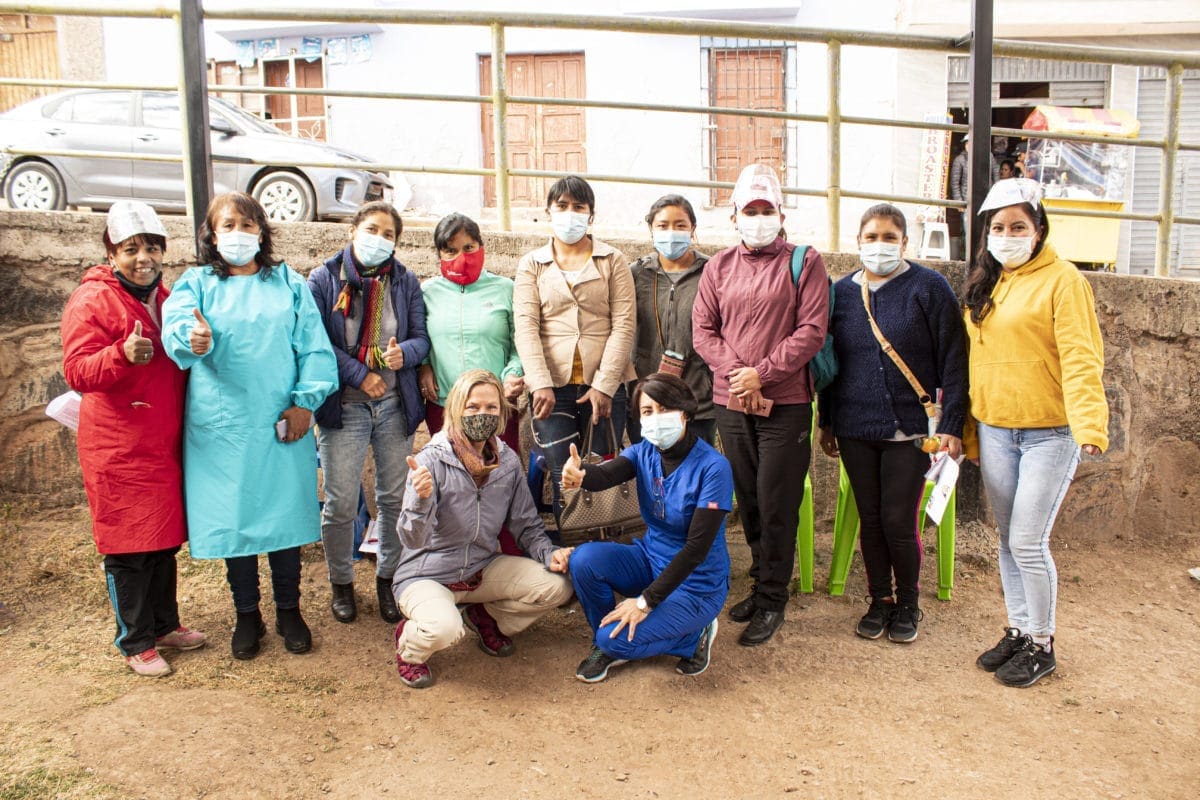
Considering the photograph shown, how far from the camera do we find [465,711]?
3.25 meters

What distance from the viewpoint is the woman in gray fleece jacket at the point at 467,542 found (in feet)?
11.0

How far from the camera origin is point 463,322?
3.91 meters

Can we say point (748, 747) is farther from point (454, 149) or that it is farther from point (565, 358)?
point (454, 149)

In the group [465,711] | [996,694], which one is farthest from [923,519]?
[465,711]

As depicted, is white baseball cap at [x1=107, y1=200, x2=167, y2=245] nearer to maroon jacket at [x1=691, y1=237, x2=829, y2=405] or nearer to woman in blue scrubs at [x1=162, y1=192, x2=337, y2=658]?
woman in blue scrubs at [x1=162, y1=192, x2=337, y2=658]

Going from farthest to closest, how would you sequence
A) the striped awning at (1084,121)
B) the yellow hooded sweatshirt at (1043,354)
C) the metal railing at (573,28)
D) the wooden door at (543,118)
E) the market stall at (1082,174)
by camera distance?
the wooden door at (543,118) < the striped awning at (1084,121) < the market stall at (1082,174) < the metal railing at (573,28) < the yellow hooded sweatshirt at (1043,354)

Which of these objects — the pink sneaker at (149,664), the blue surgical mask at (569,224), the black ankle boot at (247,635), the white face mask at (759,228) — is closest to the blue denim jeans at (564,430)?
the blue surgical mask at (569,224)

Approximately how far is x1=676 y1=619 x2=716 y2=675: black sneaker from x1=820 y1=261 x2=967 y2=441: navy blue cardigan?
1.00m

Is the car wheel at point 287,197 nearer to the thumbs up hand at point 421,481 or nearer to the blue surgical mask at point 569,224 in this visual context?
the blue surgical mask at point 569,224

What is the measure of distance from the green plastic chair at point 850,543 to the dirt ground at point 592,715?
0.29 feet

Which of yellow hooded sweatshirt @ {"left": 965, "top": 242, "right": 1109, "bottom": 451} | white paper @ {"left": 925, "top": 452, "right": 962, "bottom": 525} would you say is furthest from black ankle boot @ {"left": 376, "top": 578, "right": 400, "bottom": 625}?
yellow hooded sweatshirt @ {"left": 965, "top": 242, "right": 1109, "bottom": 451}

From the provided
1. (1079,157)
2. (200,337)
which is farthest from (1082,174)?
(200,337)

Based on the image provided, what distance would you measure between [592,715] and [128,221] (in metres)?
2.44

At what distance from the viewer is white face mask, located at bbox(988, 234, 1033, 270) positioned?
3361 millimetres
